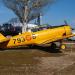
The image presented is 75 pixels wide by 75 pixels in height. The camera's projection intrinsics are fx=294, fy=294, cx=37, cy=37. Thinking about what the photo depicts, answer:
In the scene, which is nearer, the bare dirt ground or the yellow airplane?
the bare dirt ground

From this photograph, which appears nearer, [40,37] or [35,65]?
[35,65]

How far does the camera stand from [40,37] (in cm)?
2100

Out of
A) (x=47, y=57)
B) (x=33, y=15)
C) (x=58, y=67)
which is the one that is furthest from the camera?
(x=33, y=15)

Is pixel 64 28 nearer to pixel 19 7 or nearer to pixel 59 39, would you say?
pixel 59 39

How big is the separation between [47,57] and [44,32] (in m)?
4.23

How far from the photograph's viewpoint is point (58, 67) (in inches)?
545

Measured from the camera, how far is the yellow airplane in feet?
66.6

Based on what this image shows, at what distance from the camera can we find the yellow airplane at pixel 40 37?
66.6 ft

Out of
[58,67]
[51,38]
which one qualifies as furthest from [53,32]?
[58,67]

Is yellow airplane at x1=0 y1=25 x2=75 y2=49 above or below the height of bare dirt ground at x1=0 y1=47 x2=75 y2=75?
above

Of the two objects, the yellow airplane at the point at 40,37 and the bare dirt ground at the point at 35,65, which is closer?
the bare dirt ground at the point at 35,65

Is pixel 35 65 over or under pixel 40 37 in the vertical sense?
under

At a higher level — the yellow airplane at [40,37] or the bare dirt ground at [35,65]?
the yellow airplane at [40,37]

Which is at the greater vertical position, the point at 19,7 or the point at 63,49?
the point at 19,7
